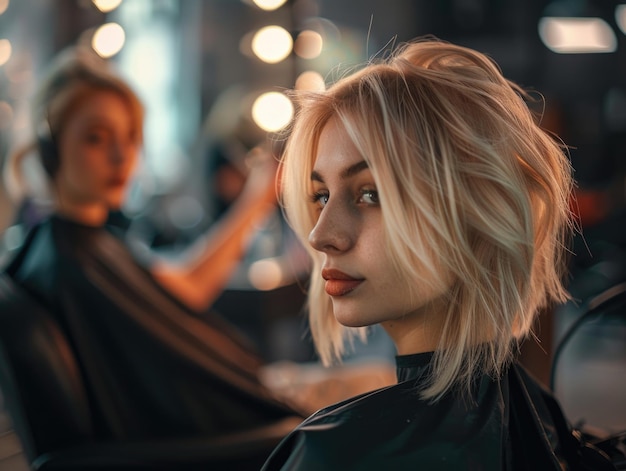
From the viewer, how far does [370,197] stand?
70cm

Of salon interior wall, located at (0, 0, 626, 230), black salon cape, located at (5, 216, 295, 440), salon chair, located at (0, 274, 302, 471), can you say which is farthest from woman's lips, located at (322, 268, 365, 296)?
salon interior wall, located at (0, 0, 626, 230)

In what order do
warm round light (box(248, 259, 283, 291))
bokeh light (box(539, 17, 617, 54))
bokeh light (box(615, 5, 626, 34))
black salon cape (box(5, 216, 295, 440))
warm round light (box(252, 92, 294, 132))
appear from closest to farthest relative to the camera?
black salon cape (box(5, 216, 295, 440)) < warm round light (box(252, 92, 294, 132)) < warm round light (box(248, 259, 283, 291)) < bokeh light (box(539, 17, 617, 54)) < bokeh light (box(615, 5, 626, 34))

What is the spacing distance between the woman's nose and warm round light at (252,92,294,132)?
5.31 feet

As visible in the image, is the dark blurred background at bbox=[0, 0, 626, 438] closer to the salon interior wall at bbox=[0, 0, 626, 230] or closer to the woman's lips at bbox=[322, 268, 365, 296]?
the salon interior wall at bbox=[0, 0, 626, 230]

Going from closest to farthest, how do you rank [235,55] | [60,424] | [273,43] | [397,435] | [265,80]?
[397,435] < [60,424] < [273,43] < [265,80] < [235,55]

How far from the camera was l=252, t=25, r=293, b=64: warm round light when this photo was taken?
2469 millimetres

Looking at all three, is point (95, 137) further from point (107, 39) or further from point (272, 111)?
point (272, 111)

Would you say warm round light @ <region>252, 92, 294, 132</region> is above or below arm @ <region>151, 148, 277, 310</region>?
above

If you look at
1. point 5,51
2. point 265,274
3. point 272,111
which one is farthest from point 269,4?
point 265,274

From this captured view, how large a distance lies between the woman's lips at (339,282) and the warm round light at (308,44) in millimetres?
1892

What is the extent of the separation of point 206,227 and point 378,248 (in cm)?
371

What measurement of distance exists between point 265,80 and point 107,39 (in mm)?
925

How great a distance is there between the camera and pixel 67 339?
4.48 feet

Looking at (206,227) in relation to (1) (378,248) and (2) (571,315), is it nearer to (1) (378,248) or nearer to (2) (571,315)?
(2) (571,315)
